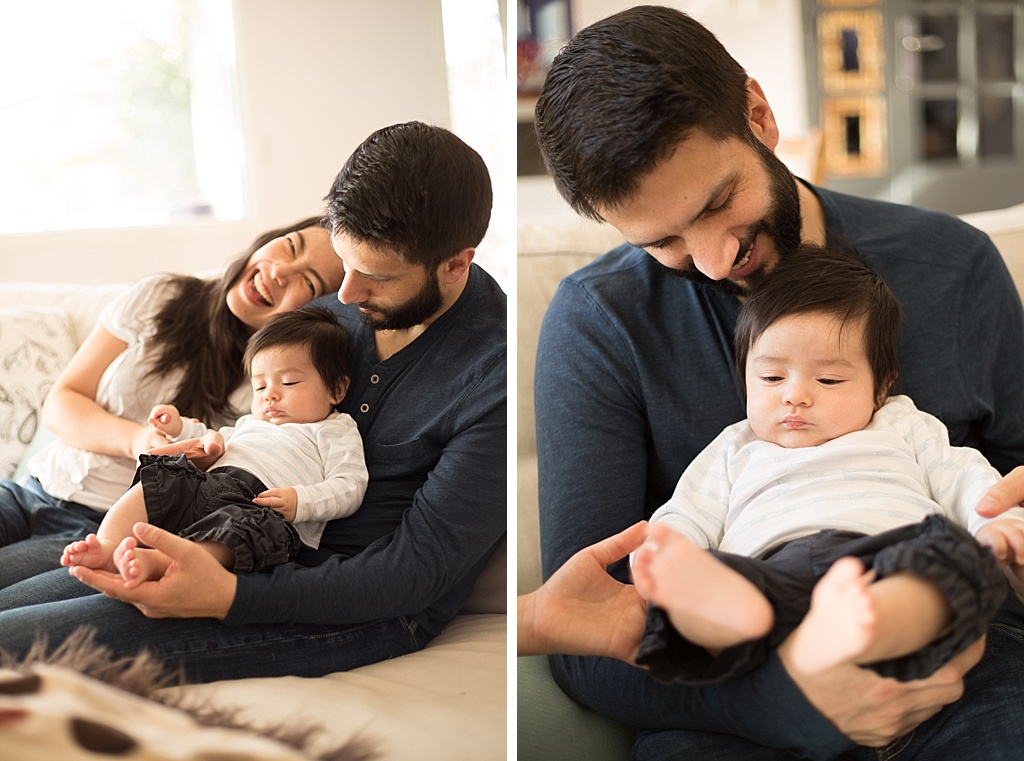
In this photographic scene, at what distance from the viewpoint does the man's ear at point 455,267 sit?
29.7 inches

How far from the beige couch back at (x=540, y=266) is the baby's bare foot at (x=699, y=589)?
426 mm

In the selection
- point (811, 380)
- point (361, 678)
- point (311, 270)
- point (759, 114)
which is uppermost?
point (759, 114)

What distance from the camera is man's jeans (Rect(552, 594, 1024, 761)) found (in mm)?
649

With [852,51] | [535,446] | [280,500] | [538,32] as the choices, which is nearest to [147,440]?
[280,500]

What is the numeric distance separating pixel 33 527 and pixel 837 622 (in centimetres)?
61

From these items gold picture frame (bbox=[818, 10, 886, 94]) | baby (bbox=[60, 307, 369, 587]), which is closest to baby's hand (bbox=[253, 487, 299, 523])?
baby (bbox=[60, 307, 369, 587])

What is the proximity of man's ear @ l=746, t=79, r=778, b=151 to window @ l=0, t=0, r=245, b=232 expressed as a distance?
1.44 ft

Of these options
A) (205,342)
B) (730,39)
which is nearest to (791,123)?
(730,39)

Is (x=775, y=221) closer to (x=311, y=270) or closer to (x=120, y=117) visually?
(x=311, y=270)

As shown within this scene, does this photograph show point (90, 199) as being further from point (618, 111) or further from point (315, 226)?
point (618, 111)

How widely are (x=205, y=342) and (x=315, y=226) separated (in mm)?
128

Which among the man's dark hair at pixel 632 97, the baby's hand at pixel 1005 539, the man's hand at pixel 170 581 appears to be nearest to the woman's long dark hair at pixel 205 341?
the man's hand at pixel 170 581

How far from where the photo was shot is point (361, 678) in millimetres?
733

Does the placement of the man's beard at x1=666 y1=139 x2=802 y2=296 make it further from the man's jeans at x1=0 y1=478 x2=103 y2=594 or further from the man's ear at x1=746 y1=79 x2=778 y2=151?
the man's jeans at x1=0 y1=478 x2=103 y2=594
